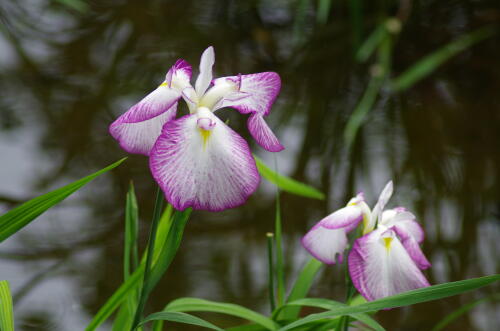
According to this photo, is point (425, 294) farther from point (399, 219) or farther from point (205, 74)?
point (205, 74)

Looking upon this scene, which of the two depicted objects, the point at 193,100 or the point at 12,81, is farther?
the point at 12,81

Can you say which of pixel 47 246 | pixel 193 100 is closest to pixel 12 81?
pixel 47 246

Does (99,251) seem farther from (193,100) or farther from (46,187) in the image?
(193,100)

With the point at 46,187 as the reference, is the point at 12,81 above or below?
above

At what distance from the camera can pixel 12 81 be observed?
4.30ft

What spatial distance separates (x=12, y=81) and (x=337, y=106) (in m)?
0.72

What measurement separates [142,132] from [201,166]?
0.29 feet

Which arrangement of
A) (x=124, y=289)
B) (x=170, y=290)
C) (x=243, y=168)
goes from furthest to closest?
(x=170, y=290)
(x=124, y=289)
(x=243, y=168)

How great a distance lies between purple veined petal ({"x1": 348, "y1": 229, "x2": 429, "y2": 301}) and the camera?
53cm

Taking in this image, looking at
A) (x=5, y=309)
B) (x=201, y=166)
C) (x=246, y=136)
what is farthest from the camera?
(x=246, y=136)

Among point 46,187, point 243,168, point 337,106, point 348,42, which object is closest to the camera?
point 243,168

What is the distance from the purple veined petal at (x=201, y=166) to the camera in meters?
0.44

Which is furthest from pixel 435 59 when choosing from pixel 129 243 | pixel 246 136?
pixel 129 243

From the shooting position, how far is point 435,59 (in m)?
1.47
